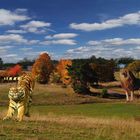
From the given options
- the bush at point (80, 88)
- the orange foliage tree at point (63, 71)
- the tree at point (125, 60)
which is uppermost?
the tree at point (125, 60)

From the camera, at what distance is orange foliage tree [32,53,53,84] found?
463 feet

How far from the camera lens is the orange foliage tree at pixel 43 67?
141m

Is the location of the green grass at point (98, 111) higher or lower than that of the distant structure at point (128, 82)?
lower

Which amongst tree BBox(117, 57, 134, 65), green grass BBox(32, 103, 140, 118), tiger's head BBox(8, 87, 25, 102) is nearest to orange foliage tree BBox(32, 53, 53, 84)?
tree BBox(117, 57, 134, 65)

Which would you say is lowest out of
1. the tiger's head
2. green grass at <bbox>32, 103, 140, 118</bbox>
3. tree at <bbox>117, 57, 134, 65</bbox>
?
green grass at <bbox>32, 103, 140, 118</bbox>

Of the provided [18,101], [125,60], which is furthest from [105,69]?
[18,101]

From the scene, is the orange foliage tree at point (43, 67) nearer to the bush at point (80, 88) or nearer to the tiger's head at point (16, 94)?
the bush at point (80, 88)

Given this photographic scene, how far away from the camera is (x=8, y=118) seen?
65.9ft

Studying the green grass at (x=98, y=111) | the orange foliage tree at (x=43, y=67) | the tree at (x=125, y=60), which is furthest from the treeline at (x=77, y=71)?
the green grass at (x=98, y=111)

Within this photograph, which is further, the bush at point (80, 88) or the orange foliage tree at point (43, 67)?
the orange foliage tree at point (43, 67)

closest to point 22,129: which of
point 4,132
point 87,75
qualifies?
point 4,132

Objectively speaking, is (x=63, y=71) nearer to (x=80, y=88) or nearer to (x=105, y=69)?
(x=105, y=69)

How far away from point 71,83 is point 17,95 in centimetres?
10631

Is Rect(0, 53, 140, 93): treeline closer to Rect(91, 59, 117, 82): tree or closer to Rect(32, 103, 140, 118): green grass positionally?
Rect(91, 59, 117, 82): tree
